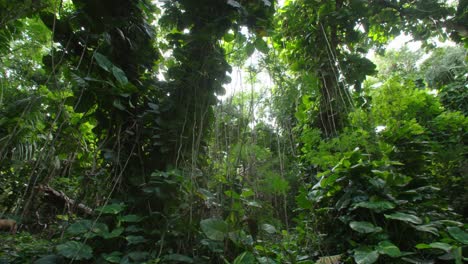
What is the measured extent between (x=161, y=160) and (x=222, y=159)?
0.36 metres

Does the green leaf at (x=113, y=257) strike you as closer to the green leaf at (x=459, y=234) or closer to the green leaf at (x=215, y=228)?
the green leaf at (x=215, y=228)

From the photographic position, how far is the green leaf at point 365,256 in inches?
47.7

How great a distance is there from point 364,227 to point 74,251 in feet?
4.37

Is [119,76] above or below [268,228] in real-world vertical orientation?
above

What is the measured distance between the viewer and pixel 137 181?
1.55 m

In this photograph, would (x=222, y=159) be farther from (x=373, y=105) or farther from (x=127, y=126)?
(x=373, y=105)

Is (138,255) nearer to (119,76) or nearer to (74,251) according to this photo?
(74,251)

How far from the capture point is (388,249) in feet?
4.01

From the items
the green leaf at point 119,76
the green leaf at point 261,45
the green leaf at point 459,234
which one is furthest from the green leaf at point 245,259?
the green leaf at point 261,45

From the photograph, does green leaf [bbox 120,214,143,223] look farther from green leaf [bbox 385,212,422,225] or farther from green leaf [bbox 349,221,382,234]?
green leaf [bbox 385,212,422,225]

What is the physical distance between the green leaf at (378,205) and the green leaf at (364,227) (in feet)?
0.28

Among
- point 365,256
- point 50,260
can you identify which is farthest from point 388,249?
point 50,260

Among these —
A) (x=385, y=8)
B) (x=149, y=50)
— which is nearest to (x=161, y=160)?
(x=149, y=50)

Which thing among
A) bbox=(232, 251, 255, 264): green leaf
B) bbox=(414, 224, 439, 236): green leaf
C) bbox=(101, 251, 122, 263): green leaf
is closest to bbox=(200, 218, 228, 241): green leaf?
bbox=(232, 251, 255, 264): green leaf
